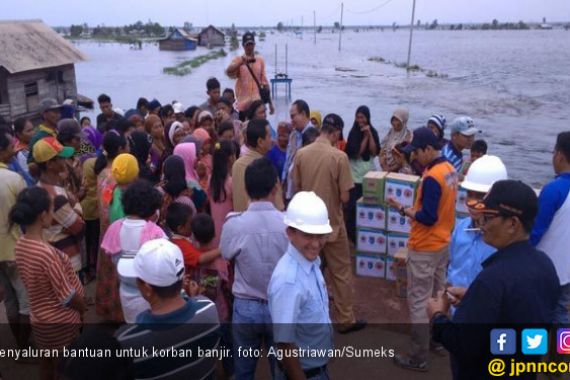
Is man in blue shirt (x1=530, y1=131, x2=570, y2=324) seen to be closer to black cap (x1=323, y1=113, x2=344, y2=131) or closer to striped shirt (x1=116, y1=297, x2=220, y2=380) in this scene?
black cap (x1=323, y1=113, x2=344, y2=131)

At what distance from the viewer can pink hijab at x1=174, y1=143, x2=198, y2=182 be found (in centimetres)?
496

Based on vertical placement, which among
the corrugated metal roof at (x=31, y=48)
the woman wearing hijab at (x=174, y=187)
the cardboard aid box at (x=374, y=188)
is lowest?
the cardboard aid box at (x=374, y=188)

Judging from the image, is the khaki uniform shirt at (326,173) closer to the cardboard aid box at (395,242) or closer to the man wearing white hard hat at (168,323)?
the cardboard aid box at (395,242)

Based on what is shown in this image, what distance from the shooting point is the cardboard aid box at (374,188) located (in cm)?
559

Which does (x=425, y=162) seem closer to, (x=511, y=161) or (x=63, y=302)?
(x=63, y=302)

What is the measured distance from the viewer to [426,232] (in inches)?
157

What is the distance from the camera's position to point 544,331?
2.35 meters

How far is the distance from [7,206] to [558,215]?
13.7ft

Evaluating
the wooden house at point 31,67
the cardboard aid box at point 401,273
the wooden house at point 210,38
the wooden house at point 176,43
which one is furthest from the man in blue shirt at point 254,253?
the wooden house at point 210,38

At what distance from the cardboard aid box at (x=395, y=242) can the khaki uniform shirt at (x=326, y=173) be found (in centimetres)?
132

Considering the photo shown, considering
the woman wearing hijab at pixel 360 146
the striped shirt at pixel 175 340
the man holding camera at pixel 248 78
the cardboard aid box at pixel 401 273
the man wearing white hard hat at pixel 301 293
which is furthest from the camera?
the man holding camera at pixel 248 78

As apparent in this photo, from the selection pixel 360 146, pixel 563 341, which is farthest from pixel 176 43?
pixel 563 341

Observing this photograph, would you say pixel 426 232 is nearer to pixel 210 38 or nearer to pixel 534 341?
pixel 534 341

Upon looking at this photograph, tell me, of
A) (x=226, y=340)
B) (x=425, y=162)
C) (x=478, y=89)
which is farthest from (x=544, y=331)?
(x=478, y=89)
